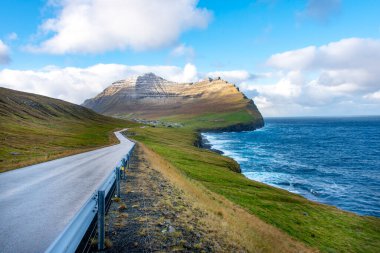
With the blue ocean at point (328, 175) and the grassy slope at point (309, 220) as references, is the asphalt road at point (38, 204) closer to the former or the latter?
the grassy slope at point (309, 220)

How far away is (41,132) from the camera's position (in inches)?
3339

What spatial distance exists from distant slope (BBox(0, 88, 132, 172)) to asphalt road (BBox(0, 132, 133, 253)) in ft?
25.4

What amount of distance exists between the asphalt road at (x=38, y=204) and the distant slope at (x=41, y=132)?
774 centimetres

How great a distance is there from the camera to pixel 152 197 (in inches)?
684

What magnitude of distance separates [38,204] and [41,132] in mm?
80067

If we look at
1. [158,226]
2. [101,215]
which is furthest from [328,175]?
[101,215]

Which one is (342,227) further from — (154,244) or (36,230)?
(36,230)

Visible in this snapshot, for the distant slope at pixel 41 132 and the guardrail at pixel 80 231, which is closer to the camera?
the guardrail at pixel 80 231

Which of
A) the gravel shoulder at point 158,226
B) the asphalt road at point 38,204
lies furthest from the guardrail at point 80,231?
the asphalt road at point 38,204

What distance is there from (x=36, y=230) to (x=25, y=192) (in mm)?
7089

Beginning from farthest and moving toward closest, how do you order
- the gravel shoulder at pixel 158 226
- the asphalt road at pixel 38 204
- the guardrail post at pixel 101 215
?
the gravel shoulder at pixel 158 226, the asphalt road at pixel 38 204, the guardrail post at pixel 101 215

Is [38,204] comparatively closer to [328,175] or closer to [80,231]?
[80,231]

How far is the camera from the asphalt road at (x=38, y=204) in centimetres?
941

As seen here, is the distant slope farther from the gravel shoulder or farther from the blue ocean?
the blue ocean
